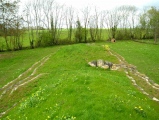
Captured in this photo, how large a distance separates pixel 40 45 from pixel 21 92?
46.2 meters

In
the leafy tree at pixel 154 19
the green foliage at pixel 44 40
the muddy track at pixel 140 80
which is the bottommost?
the muddy track at pixel 140 80

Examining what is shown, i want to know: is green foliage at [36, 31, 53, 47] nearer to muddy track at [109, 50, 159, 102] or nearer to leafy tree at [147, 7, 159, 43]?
leafy tree at [147, 7, 159, 43]

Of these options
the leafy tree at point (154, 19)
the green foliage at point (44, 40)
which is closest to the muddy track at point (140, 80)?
the green foliage at point (44, 40)

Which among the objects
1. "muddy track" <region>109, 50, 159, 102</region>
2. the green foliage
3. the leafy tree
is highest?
the leafy tree

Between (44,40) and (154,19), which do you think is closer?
(44,40)

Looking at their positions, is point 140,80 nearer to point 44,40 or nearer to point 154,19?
point 44,40

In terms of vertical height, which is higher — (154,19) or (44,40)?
(154,19)

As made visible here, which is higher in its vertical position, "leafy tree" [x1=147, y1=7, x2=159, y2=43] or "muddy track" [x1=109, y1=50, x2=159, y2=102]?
"leafy tree" [x1=147, y1=7, x2=159, y2=43]

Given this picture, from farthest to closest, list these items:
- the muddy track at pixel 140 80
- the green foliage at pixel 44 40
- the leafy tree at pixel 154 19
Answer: the leafy tree at pixel 154 19
the green foliage at pixel 44 40
the muddy track at pixel 140 80

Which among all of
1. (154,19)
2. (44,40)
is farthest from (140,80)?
(154,19)

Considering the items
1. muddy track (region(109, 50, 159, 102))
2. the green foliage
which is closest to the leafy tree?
the green foliage

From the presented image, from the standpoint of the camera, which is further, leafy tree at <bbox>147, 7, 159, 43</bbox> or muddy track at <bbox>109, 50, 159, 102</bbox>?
leafy tree at <bbox>147, 7, 159, 43</bbox>

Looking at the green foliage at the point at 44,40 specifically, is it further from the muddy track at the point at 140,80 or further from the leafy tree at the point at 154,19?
the muddy track at the point at 140,80

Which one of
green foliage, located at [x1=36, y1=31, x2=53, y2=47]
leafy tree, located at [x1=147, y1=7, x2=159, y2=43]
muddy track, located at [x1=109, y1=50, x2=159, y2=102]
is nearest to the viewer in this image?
muddy track, located at [x1=109, y1=50, x2=159, y2=102]
